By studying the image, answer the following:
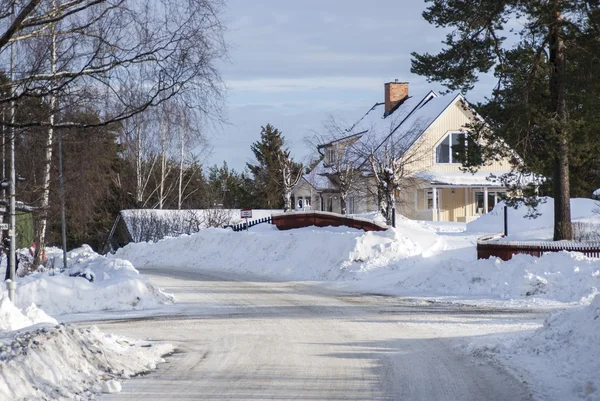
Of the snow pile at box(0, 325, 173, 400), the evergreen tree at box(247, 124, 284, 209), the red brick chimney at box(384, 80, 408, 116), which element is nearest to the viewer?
the snow pile at box(0, 325, 173, 400)

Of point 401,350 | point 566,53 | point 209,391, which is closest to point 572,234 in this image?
point 566,53

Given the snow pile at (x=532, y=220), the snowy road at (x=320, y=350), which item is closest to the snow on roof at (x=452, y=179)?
the snow pile at (x=532, y=220)

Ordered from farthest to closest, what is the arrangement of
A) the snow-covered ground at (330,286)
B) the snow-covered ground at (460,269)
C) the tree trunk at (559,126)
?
the tree trunk at (559,126)
the snow-covered ground at (460,269)
the snow-covered ground at (330,286)

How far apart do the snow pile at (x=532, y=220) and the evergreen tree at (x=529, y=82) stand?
5.11 m

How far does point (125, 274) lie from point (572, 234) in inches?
588

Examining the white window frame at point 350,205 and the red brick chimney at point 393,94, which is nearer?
the white window frame at point 350,205

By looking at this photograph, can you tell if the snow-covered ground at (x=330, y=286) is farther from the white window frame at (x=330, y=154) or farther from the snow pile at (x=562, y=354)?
the white window frame at (x=330, y=154)

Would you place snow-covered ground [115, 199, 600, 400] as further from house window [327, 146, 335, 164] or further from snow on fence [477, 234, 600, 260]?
house window [327, 146, 335, 164]

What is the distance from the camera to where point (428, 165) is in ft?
174

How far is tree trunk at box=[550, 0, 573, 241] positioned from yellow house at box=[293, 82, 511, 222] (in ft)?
71.8

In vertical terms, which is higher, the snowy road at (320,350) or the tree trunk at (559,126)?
the tree trunk at (559,126)

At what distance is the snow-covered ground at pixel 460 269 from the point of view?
11.4 meters

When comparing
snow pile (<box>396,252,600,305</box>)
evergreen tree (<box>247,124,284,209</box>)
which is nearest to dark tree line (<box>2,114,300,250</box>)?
evergreen tree (<box>247,124,284,209</box>)

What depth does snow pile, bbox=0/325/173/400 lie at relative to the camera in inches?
362
